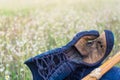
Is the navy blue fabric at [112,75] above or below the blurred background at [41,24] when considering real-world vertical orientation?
below

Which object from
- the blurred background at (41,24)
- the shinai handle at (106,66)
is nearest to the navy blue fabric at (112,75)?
the shinai handle at (106,66)

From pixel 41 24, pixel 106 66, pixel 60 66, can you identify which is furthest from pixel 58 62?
pixel 41 24

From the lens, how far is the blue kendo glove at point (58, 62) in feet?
5.42

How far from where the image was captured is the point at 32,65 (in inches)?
68.1

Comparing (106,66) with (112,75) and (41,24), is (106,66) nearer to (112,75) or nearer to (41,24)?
Result: (112,75)

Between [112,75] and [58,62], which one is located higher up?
[58,62]

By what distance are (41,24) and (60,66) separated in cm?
150

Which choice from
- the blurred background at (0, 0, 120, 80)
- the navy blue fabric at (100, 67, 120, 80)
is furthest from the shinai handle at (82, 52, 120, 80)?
the blurred background at (0, 0, 120, 80)

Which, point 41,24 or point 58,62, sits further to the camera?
point 41,24

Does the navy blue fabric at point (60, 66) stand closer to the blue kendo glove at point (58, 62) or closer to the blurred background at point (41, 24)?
the blue kendo glove at point (58, 62)

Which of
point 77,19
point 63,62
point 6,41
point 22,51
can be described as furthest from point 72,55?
point 77,19

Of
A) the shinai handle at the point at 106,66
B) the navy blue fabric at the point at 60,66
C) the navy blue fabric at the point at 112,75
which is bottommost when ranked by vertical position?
the navy blue fabric at the point at 112,75

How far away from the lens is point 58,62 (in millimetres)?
1685

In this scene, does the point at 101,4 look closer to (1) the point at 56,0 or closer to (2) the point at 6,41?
(1) the point at 56,0
